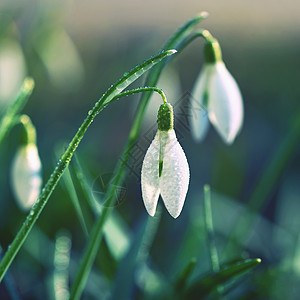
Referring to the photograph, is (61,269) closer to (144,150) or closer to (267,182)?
(267,182)

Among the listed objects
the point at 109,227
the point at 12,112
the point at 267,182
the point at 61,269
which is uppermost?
the point at 267,182

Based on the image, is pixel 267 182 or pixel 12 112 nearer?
pixel 12 112

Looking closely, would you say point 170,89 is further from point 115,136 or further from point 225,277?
point 225,277

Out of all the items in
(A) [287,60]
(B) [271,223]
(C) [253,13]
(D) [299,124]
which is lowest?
(B) [271,223]

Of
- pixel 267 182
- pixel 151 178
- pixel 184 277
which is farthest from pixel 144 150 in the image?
pixel 151 178

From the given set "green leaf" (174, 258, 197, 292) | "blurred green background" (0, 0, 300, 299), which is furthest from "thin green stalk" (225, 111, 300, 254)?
"green leaf" (174, 258, 197, 292)

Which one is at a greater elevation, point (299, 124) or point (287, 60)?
point (287, 60)

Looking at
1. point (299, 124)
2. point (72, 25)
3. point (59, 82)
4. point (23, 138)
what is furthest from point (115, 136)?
point (72, 25)
